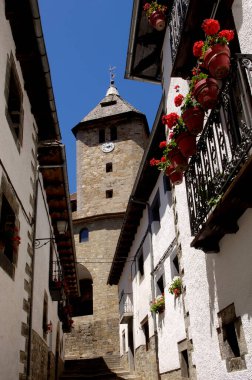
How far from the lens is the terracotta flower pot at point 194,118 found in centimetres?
484

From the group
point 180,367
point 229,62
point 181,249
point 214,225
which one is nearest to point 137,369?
point 180,367

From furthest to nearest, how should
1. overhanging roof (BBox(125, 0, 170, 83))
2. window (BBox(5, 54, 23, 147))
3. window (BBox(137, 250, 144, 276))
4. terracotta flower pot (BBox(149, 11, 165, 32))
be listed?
window (BBox(137, 250, 144, 276))
overhanging roof (BBox(125, 0, 170, 83))
terracotta flower pot (BBox(149, 11, 165, 32))
window (BBox(5, 54, 23, 147))

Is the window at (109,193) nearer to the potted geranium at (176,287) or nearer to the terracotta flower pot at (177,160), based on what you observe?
the potted geranium at (176,287)

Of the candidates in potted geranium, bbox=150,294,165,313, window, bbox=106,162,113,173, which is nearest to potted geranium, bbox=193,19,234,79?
potted geranium, bbox=150,294,165,313

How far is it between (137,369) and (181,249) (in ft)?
38.2

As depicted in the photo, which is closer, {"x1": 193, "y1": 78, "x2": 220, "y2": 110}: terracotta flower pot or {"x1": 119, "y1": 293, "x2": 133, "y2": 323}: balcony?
{"x1": 193, "y1": 78, "x2": 220, "y2": 110}: terracotta flower pot

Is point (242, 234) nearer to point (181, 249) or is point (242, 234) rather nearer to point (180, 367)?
point (181, 249)

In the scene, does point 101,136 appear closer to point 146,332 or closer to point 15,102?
point 146,332

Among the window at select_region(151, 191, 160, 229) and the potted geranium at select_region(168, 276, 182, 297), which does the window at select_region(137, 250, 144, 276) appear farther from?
the potted geranium at select_region(168, 276, 182, 297)

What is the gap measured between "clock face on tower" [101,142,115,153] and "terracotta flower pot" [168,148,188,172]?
28808 millimetres

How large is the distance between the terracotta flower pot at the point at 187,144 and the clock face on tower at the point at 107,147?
2913 cm

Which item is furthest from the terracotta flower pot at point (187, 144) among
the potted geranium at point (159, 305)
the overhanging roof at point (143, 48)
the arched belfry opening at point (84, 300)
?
the arched belfry opening at point (84, 300)

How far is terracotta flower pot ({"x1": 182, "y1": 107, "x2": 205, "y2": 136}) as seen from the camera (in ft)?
15.9

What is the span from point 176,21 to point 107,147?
88.7 ft
